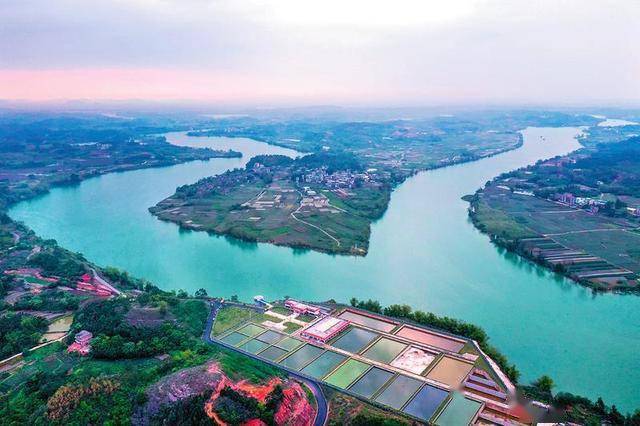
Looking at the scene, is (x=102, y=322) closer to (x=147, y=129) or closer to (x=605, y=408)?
(x=605, y=408)

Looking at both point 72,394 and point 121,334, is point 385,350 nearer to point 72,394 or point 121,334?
point 121,334

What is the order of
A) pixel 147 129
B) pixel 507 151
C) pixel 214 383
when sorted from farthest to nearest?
pixel 147 129, pixel 507 151, pixel 214 383

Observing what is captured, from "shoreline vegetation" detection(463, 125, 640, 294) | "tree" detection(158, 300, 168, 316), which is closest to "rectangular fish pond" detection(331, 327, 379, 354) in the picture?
"tree" detection(158, 300, 168, 316)

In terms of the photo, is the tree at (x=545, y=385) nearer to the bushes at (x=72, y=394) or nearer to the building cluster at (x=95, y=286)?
the bushes at (x=72, y=394)

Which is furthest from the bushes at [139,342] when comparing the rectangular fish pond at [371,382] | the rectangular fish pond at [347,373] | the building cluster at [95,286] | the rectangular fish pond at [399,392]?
the rectangular fish pond at [399,392]

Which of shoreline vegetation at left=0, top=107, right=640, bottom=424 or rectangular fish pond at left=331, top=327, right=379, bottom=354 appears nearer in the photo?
shoreline vegetation at left=0, top=107, right=640, bottom=424

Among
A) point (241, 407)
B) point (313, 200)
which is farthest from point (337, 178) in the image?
point (241, 407)

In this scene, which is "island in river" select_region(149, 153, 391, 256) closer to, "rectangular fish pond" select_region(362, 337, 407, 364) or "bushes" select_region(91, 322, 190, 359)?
"rectangular fish pond" select_region(362, 337, 407, 364)

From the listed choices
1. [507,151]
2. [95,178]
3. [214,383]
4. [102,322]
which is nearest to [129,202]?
[95,178]
